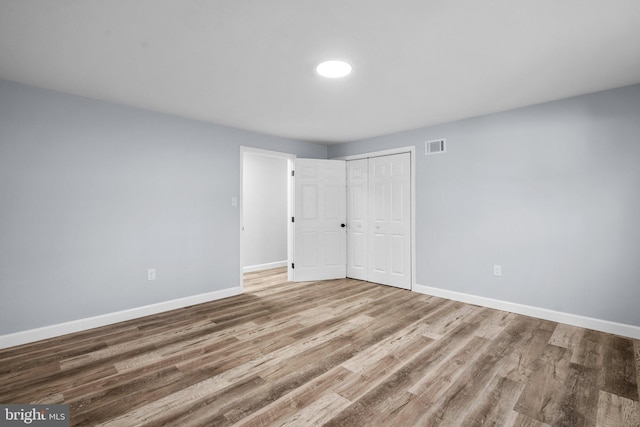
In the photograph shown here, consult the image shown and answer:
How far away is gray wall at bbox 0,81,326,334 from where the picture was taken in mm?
2707

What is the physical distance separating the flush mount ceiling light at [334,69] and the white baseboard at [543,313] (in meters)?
3.11

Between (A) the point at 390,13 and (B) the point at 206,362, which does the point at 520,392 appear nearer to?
(B) the point at 206,362

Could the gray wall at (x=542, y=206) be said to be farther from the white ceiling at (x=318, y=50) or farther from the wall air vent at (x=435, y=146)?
the white ceiling at (x=318, y=50)

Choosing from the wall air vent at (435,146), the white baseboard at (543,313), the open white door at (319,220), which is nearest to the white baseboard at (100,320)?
the open white door at (319,220)

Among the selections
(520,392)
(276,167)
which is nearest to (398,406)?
(520,392)

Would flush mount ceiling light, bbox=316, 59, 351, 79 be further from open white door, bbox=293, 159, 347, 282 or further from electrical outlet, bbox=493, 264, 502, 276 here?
electrical outlet, bbox=493, 264, 502, 276

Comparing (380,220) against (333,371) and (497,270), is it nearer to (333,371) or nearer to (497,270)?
(497,270)

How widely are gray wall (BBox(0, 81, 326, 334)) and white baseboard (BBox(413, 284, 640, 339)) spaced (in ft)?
9.95

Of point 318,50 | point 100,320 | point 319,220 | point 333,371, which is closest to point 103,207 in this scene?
point 100,320

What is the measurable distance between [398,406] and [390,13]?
2.39 m

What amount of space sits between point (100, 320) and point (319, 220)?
3.20m

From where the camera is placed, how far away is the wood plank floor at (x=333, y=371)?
1.75m

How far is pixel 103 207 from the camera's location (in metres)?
3.14

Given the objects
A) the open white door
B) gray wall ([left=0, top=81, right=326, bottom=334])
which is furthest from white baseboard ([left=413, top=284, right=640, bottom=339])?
gray wall ([left=0, top=81, right=326, bottom=334])
